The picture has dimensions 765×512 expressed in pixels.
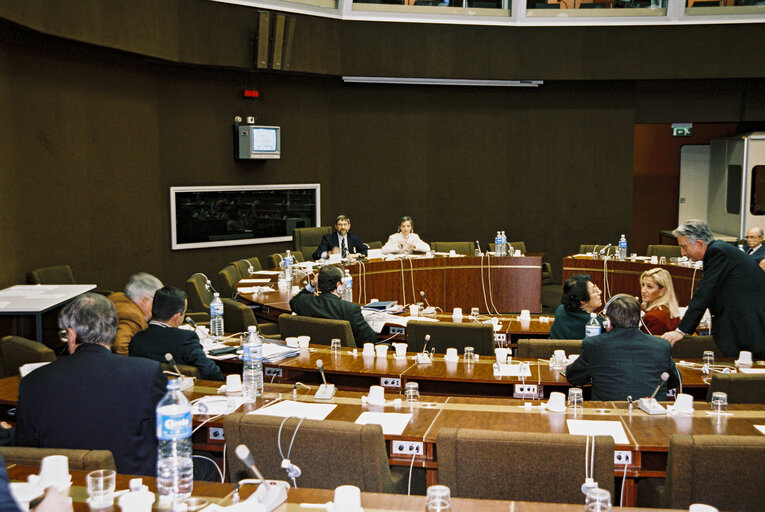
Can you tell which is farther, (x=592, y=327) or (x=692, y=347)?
(x=692, y=347)

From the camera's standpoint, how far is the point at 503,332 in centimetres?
588

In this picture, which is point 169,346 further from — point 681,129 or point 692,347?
point 681,129

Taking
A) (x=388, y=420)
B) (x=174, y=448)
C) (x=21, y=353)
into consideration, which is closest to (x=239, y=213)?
(x=21, y=353)

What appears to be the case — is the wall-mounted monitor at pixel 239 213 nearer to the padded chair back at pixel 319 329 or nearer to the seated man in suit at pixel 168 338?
the padded chair back at pixel 319 329

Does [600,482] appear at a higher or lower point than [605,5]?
lower

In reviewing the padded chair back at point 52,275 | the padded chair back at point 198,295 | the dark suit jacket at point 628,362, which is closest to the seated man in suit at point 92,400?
the dark suit jacket at point 628,362

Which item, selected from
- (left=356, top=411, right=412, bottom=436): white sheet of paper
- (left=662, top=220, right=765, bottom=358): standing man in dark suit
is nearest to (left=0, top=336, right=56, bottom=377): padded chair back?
(left=356, top=411, right=412, bottom=436): white sheet of paper

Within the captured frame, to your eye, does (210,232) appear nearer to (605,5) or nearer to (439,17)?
(439,17)

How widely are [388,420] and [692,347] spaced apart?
101 inches

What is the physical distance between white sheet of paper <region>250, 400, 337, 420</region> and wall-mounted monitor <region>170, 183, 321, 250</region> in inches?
273

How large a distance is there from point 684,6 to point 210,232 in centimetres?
752

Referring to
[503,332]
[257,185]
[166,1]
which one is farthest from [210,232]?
[503,332]

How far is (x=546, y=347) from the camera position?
4809 millimetres

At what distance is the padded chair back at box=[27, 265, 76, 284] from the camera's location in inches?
297
